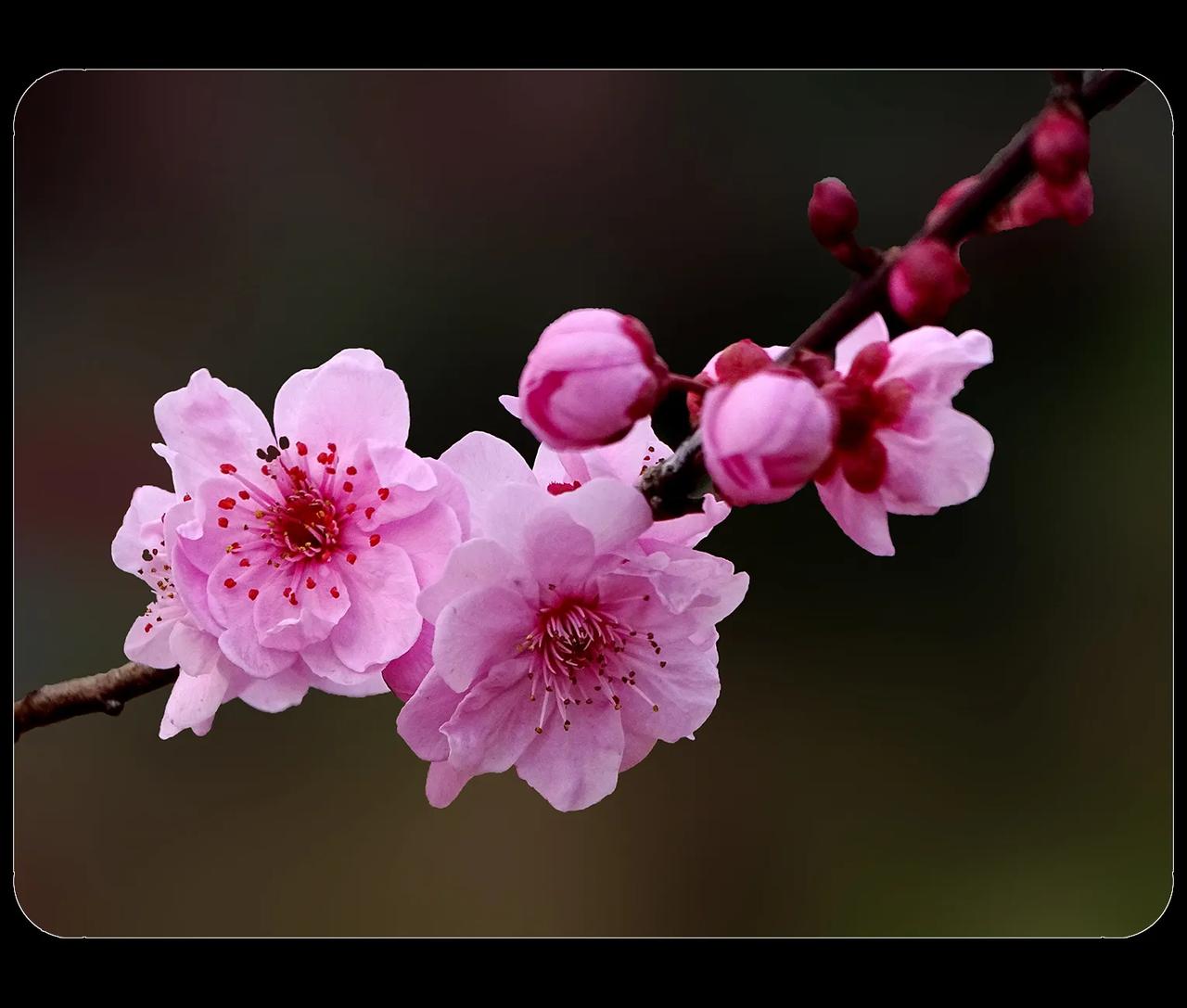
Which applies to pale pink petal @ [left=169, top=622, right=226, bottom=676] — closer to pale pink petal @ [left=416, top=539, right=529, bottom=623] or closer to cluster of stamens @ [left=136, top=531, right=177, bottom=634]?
cluster of stamens @ [left=136, top=531, right=177, bottom=634]

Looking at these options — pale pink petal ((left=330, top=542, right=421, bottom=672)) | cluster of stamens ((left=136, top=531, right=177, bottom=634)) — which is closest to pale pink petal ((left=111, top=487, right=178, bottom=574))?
cluster of stamens ((left=136, top=531, right=177, bottom=634))

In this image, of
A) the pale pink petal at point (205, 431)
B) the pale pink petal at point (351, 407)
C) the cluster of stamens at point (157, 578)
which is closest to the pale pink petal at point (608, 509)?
the pale pink petal at point (351, 407)

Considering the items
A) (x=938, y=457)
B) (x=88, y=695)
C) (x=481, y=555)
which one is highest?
(x=938, y=457)

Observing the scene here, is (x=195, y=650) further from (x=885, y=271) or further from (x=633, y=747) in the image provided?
(x=885, y=271)

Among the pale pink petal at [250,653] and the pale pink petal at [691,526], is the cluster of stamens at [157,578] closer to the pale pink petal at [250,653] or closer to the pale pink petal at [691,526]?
the pale pink petal at [250,653]

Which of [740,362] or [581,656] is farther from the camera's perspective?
[581,656]

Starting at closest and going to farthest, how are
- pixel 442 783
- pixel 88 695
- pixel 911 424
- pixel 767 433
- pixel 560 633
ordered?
1. pixel 767 433
2. pixel 911 424
3. pixel 560 633
4. pixel 442 783
5. pixel 88 695

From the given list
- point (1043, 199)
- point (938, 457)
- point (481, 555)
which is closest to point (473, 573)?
point (481, 555)

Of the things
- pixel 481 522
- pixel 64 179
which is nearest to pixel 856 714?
pixel 481 522
